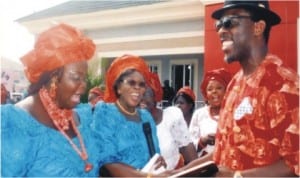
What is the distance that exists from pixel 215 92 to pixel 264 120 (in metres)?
1.82

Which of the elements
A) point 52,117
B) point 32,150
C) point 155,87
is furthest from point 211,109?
point 32,150

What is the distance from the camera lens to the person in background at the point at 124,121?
234 cm

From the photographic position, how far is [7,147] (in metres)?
1.88

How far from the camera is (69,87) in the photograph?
210 cm

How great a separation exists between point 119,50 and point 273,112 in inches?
378

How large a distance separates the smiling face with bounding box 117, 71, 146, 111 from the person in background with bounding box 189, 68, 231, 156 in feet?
3.99

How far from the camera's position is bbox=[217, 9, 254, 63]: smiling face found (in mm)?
2078

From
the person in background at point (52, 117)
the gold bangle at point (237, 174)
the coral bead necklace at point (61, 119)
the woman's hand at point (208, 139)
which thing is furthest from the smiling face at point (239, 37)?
the woman's hand at point (208, 139)

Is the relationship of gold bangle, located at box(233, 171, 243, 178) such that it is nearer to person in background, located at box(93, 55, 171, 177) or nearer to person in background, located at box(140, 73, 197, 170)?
person in background, located at box(93, 55, 171, 177)

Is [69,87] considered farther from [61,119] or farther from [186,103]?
[186,103]

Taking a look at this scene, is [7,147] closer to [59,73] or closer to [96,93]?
[59,73]

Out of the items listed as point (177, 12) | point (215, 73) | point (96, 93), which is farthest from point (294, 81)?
point (177, 12)

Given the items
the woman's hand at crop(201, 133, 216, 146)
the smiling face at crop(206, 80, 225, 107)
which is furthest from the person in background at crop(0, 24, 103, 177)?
the smiling face at crop(206, 80, 225, 107)

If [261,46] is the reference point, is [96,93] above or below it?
below
